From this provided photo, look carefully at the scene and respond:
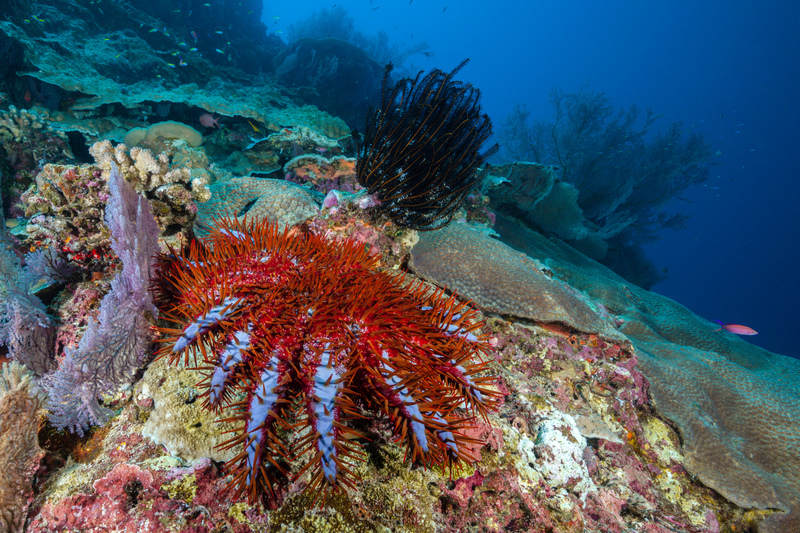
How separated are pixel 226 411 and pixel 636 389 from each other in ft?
12.6

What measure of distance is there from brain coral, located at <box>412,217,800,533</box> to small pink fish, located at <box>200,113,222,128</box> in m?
8.01

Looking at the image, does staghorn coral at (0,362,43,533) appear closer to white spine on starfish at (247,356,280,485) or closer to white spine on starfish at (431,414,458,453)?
white spine on starfish at (247,356,280,485)

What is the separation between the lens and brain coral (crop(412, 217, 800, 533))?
294cm

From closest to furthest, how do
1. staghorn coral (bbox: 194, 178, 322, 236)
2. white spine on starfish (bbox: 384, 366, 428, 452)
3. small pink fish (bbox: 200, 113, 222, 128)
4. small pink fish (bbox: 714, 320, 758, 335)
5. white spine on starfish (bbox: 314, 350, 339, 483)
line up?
white spine on starfish (bbox: 314, 350, 339, 483)
white spine on starfish (bbox: 384, 366, 428, 452)
staghorn coral (bbox: 194, 178, 322, 236)
small pink fish (bbox: 714, 320, 758, 335)
small pink fish (bbox: 200, 113, 222, 128)

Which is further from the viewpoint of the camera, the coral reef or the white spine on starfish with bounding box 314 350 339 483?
the coral reef

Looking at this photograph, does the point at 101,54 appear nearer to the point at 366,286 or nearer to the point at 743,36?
the point at 366,286

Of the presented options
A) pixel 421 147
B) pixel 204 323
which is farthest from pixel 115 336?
pixel 421 147

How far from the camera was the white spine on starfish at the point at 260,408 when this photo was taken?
1.31m

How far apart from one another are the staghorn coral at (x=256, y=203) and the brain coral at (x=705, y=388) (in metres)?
1.45

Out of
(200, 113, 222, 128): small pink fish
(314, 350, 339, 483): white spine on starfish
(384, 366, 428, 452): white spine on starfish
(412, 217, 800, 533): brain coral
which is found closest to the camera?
(314, 350, 339, 483): white spine on starfish

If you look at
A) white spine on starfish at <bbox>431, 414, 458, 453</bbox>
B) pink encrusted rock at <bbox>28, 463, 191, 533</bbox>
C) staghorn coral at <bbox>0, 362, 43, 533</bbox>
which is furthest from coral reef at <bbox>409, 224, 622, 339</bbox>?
staghorn coral at <bbox>0, 362, 43, 533</bbox>

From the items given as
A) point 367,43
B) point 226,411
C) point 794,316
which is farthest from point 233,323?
point 794,316

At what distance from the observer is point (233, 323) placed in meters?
1.62

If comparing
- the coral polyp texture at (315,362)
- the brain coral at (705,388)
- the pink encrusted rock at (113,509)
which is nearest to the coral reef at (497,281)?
the brain coral at (705,388)
